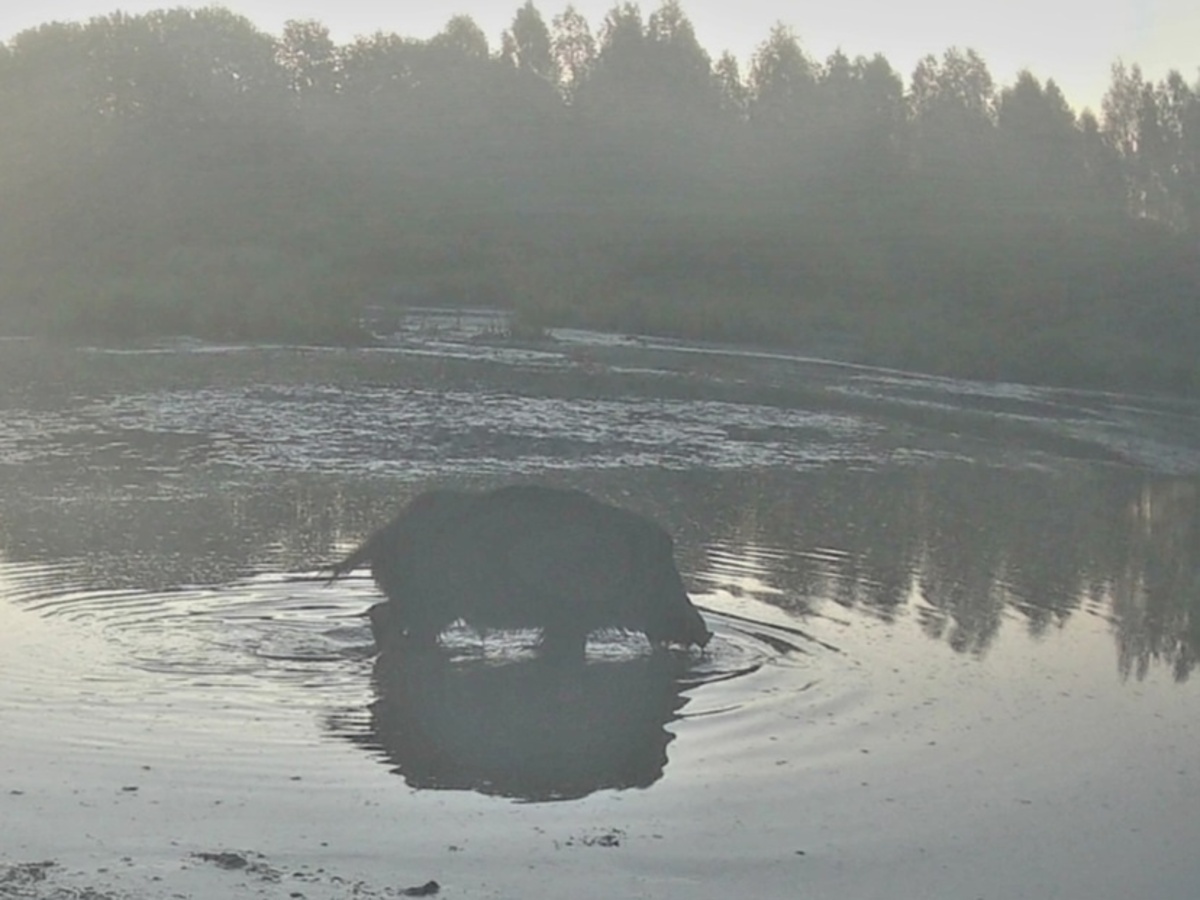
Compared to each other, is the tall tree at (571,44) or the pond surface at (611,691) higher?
the tall tree at (571,44)

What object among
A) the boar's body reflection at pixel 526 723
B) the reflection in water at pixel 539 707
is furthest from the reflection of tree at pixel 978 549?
the boar's body reflection at pixel 526 723

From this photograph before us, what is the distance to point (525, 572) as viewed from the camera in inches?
384

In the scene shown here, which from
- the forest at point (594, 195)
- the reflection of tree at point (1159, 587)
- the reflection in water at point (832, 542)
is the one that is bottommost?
the reflection of tree at point (1159, 587)

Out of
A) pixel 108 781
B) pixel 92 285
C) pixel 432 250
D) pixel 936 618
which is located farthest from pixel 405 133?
pixel 108 781

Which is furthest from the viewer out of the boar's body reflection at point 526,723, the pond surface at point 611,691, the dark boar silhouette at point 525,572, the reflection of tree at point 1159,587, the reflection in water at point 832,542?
the reflection in water at point 832,542

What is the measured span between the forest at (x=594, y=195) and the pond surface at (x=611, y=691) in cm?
1535

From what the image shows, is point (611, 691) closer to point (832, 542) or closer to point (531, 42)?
point (832, 542)

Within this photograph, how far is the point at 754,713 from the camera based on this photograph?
841 cm

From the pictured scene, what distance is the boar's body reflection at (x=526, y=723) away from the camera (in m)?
7.30

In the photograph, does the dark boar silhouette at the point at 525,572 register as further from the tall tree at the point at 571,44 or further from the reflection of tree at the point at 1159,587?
the tall tree at the point at 571,44

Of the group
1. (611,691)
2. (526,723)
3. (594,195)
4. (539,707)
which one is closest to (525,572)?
(611,691)

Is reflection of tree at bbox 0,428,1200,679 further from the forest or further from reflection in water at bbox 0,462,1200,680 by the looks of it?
the forest

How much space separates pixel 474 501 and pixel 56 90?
51.6 m

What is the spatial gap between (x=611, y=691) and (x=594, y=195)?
4107 centimetres
